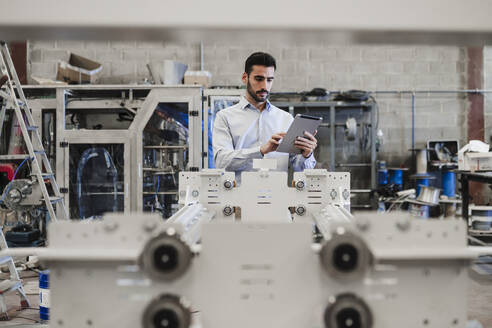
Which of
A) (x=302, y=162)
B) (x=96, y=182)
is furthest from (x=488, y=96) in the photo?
(x=96, y=182)

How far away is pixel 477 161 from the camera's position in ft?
11.1

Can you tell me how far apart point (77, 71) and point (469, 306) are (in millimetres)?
4267

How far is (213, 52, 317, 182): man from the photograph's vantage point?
2074 mm

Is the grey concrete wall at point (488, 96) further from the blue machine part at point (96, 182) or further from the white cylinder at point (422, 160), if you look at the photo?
the blue machine part at point (96, 182)

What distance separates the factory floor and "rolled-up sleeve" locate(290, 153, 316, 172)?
1345 mm

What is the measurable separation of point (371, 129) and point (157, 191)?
2.59 m

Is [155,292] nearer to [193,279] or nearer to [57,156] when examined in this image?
[193,279]

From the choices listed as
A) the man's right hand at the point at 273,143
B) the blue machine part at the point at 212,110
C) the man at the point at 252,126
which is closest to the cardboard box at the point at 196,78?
the blue machine part at the point at 212,110

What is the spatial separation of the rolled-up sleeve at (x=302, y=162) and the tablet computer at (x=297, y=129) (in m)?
0.18

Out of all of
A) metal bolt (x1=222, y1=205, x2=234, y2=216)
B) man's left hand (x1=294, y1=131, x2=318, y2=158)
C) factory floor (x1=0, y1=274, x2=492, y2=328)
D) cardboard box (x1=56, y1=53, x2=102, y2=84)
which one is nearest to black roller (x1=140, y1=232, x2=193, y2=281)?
metal bolt (x1=222, y1=205, x2=234, y2=216)

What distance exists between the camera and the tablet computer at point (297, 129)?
66.9 inches

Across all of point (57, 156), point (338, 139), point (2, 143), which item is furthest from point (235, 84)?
point (2, 143)

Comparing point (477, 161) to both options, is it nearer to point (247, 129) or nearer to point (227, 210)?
point (247, 129)

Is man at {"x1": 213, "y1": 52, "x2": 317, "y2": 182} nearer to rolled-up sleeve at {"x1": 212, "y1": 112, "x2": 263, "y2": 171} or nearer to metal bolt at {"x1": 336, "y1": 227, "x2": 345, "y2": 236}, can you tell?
rolled-up sleeve at {"x1": 212, "y1": 112, "x2": 263, "y2": 171}
